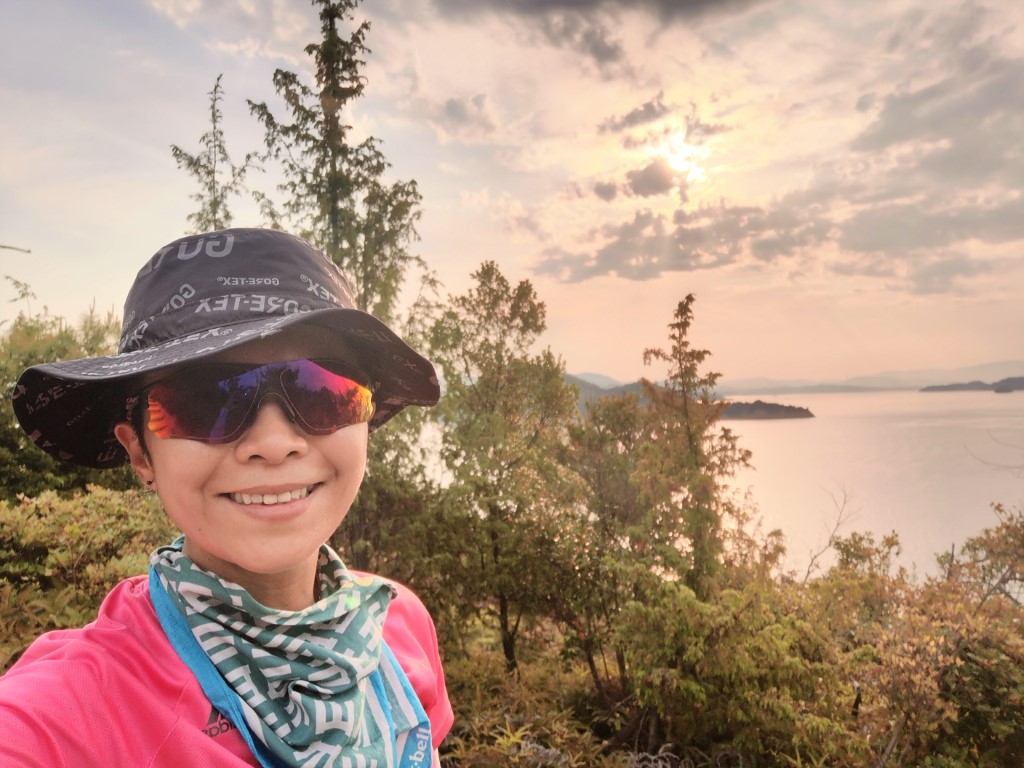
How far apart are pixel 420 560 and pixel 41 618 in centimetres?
581

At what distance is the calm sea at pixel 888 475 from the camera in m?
10.9

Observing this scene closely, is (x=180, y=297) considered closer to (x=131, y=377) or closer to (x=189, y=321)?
(x=189, y=321)

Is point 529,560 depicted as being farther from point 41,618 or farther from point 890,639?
point 41,618

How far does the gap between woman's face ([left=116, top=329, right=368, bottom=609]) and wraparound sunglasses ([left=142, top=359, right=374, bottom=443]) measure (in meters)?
0.02

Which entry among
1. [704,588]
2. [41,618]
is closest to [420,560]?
[704,588]

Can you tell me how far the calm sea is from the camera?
10883mm

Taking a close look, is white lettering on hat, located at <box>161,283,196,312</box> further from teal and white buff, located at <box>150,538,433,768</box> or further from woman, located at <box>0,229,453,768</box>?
teal and white buff, located at <box>150,538,433,768</box>

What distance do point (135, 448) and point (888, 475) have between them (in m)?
41.1

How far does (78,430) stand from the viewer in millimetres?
1360

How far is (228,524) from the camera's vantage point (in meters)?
1.21

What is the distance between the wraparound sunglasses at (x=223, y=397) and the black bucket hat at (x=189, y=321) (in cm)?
8

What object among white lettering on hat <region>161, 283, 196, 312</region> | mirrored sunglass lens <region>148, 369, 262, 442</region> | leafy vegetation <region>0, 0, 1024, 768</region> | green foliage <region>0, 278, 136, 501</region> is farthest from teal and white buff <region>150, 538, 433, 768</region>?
green foliage <region>0, 278, 136, 501</region>

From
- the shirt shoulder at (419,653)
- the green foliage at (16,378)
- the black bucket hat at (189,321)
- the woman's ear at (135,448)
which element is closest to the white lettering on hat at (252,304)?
the black bucket hat at (189,321)

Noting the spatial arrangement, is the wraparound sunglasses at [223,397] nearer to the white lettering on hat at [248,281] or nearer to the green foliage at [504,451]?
the white lettering on hat at [248,281]
